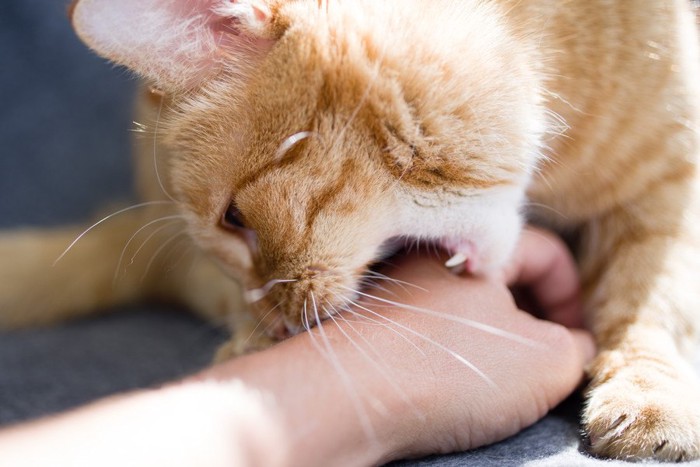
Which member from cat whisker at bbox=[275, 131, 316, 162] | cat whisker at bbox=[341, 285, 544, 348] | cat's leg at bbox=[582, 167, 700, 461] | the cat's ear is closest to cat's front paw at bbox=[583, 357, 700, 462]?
cat's leg at bbox=[582, 167, 700, 461]

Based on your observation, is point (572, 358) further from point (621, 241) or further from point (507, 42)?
point (507, 42)

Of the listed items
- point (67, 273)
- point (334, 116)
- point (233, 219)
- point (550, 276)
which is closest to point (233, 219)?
point (233, 219)

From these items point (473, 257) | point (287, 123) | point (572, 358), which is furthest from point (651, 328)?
point (287, 123)

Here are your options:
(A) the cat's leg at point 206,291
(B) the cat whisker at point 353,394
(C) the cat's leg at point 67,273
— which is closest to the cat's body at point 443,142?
(B) the cat whisker at point 353,394

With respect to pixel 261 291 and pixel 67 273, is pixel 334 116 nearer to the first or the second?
pixel 261 291

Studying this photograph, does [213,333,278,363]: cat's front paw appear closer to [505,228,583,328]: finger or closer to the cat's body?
the cat's body

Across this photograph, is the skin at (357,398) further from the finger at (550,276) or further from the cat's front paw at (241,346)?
the cat's front paw at (241,346)

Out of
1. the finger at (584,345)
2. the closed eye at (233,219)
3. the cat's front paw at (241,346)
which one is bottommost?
the finger at (584,345)
